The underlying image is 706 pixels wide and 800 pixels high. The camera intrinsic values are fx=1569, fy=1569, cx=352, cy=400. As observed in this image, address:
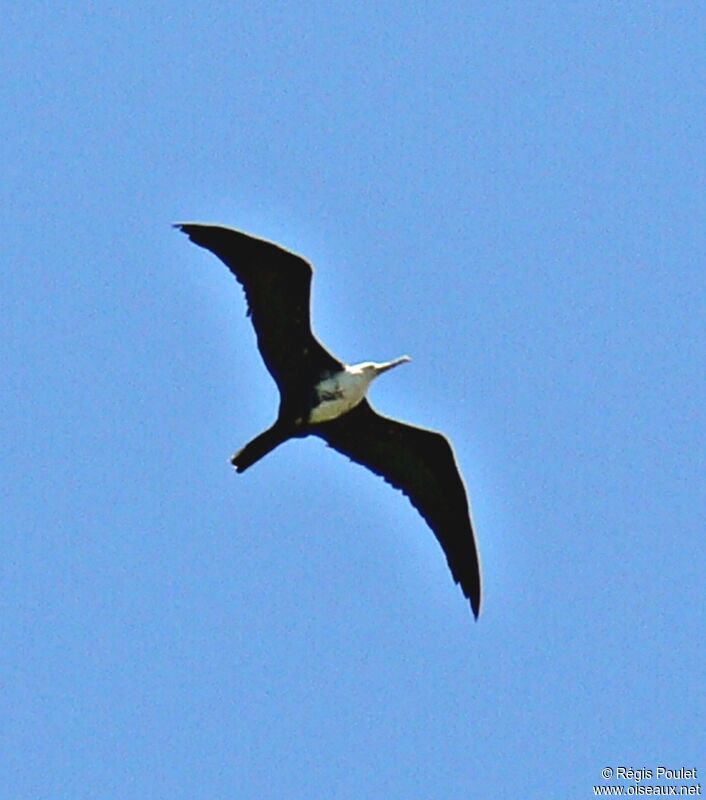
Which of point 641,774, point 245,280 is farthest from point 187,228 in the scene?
point 641,774

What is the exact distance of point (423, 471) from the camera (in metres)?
18.8

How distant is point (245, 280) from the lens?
1734 cm

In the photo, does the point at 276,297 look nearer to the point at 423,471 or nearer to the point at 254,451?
the point at 254,451

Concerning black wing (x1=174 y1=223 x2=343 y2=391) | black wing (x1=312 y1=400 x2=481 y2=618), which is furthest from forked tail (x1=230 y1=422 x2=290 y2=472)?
black wing (x1=312 y1=400 x2=481 y2=618)

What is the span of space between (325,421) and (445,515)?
191 cm

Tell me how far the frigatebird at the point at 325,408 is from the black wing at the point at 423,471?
0.04 feet

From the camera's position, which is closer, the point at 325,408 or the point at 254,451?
the point at 254,451

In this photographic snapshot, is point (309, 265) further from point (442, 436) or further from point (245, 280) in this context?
point (442, 436)

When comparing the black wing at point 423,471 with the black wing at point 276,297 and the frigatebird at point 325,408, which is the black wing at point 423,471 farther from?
the black wing at point 276,297

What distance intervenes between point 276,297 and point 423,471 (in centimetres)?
291

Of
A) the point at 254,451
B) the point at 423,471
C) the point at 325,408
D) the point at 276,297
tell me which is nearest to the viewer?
the point at 276,297

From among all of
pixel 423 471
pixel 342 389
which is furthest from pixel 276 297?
pixel 423 471

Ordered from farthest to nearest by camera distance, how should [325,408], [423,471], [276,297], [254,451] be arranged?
[423,471] → [325,408] → [254,451] → [276,297]

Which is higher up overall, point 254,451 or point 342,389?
point 342,389
